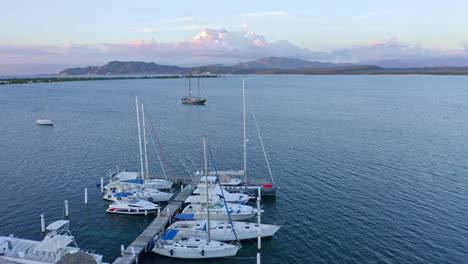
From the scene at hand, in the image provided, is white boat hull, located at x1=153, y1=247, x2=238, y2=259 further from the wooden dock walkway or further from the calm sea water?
the wooden dock walkway

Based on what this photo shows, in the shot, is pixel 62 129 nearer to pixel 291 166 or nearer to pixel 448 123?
pixel 291 166

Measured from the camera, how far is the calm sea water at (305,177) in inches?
→ 1382

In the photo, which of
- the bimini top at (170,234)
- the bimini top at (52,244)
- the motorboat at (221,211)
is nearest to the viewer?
the bimini top at (52,244)

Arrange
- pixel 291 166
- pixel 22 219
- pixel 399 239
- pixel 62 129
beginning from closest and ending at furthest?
pixel 399 239
pixel 22 219
pixel 291 166
pixel 62 129

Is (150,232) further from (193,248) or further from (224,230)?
(224,230)

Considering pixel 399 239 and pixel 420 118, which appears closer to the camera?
pixel 399 239

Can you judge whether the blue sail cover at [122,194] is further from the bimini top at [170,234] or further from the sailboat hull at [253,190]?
the sailboat hull at [253,190]

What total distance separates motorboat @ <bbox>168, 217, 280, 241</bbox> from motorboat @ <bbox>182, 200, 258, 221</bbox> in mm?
2672

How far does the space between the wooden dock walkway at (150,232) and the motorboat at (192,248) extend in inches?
55.9

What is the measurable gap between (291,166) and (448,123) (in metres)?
65.8

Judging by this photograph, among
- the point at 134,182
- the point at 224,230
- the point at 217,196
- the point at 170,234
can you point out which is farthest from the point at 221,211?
the point at 134,182

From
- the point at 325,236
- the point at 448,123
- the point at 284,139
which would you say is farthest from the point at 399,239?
the point at 448,123

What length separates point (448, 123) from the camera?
98625mm

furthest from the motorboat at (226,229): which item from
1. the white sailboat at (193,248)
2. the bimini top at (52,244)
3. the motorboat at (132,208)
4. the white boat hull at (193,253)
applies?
the bimini top at (52,244)
